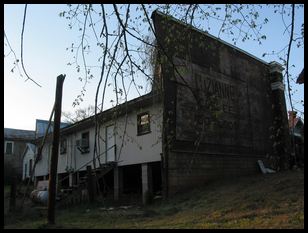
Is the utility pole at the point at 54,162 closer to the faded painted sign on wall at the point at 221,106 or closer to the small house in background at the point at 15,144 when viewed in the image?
the faded painted sign on wall at the point at 221,106

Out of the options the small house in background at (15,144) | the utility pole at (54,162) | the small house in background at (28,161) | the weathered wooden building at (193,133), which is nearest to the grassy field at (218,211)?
the utility pole at (54,162)

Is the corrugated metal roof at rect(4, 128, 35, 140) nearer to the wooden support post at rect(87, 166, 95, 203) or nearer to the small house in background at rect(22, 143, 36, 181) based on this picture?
the small house in background at rect(22, 143, 36, 181)

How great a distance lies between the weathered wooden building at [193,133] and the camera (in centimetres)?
1925

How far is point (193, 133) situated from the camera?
2025 centimetres

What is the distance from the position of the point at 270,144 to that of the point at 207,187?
796 centimetres

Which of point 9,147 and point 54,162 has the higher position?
point 9,147

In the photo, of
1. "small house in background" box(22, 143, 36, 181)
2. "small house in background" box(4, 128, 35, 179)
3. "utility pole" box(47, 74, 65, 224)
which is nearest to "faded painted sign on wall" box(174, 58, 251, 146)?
"utility pole" box(47, 74, 65, 224)

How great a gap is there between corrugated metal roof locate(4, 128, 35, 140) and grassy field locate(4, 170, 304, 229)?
110 feet

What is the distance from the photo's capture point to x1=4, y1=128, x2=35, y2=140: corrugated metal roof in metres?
50.7

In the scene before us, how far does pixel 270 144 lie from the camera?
2564cm

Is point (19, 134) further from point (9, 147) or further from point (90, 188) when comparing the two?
point (90, 188)

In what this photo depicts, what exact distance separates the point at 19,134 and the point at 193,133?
36.7 m

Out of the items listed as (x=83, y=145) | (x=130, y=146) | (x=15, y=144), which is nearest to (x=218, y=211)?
(x=130, y=146)
